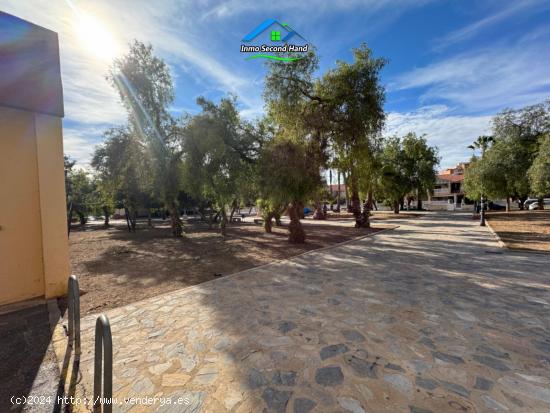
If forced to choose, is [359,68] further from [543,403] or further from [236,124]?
[543,403]

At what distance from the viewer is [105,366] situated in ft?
6.47

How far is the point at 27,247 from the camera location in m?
5.26

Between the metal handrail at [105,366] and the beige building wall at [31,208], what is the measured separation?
14.8 ft

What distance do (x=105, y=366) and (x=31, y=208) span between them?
207 inches

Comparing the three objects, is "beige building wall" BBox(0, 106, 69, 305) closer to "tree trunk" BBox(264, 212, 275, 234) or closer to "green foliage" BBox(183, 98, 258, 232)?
"green foliage" BBox(183, 98, 258, 232)

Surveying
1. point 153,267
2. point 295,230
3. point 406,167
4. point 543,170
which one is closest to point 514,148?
point 543,170

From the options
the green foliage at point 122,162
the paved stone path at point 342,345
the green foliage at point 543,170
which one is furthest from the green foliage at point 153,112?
the green foliage at point 543,170

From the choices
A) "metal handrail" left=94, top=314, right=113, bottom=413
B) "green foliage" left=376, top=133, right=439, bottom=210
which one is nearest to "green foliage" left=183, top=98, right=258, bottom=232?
"metal handrail" left=94, top=314, right=113, bottom=413

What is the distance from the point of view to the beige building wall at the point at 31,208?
507 cm

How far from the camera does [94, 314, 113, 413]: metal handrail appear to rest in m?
1.97

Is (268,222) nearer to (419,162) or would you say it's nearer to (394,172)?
(394,172)

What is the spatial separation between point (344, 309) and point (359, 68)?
40.6 ft

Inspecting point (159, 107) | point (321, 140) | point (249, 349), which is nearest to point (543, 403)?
point (249, 349)

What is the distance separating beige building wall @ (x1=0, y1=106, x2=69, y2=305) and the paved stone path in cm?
205
